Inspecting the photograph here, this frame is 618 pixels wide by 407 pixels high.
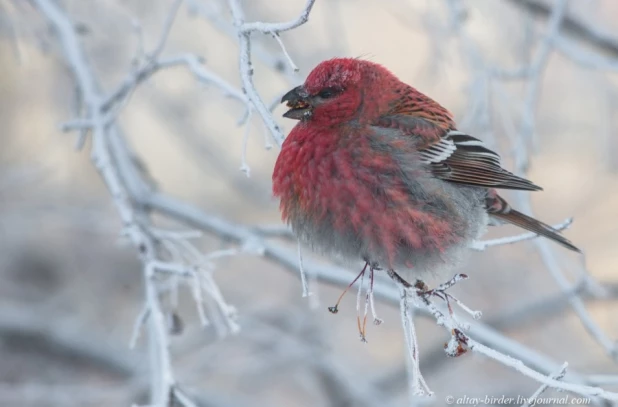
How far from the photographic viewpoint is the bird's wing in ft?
12.6

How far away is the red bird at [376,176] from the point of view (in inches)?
138

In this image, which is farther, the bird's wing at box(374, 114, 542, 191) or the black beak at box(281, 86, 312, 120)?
the bird's wing at box(374, 114, 542, 191)

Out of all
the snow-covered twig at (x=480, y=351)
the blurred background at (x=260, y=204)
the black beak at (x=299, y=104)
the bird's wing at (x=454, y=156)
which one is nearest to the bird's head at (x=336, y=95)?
the black beak at (x=299, y=104)

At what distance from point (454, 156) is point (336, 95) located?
705 mm

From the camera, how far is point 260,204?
24.9 feet

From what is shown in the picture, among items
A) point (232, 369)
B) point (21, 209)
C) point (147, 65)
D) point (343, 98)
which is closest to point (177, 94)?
point (21, 209)

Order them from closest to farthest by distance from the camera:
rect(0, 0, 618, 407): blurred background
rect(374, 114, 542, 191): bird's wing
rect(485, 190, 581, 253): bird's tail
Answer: rect(374, 114, 542, 191): bird's wing
rect(485, 190, 581, 253): bird's tail
rect(0, 0, 618, 407): blurred background

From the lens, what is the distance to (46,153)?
8109 mm

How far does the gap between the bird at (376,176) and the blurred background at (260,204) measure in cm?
101

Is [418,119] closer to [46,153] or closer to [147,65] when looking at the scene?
[147,65]

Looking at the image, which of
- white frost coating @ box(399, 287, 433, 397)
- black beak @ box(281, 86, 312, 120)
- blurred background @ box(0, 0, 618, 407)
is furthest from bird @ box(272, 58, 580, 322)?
blurred background @ box(0, 0, 618, 407)

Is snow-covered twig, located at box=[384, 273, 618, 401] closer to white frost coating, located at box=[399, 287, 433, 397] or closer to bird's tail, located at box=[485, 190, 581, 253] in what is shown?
white frost coating, located at box=[399, 287, 433, 397]

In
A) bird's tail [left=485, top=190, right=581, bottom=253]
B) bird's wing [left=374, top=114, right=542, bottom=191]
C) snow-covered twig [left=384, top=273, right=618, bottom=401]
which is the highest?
bird's wing [left=374, top=114, right=542, bottom=191]

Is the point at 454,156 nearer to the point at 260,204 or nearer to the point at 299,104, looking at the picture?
the point at 299,104
